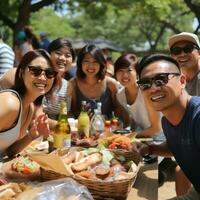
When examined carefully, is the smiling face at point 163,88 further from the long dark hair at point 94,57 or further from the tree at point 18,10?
the tree at point 18,10

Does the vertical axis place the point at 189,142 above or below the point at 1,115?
below

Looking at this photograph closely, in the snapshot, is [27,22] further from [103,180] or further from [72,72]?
[103,180]

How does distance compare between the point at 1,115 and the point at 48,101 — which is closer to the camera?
the point at 1,115

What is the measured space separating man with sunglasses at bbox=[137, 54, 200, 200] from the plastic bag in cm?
80

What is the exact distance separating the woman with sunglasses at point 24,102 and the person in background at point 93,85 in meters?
1.40

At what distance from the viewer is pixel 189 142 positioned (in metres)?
2.42

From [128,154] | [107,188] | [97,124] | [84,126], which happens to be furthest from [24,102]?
[107,188]

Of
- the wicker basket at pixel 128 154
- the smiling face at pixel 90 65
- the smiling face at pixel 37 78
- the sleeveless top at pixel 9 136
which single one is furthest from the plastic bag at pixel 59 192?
the smiling face at pixel 90 65

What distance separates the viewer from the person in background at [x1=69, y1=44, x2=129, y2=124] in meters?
4.73

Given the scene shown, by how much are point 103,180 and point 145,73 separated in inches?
30.0

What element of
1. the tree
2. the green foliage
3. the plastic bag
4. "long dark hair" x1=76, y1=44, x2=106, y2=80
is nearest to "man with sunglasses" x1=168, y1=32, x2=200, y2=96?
"long dark hair" x1=76, y1=44, x2=106, y2=80

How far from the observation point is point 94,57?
4.72m

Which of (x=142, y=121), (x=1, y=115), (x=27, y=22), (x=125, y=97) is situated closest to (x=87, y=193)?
(x=1, y=115)

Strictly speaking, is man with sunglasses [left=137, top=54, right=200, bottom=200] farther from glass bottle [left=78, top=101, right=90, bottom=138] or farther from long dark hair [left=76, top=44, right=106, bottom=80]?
long dark hair [left=76, top=44, right=106, bottom=80]
